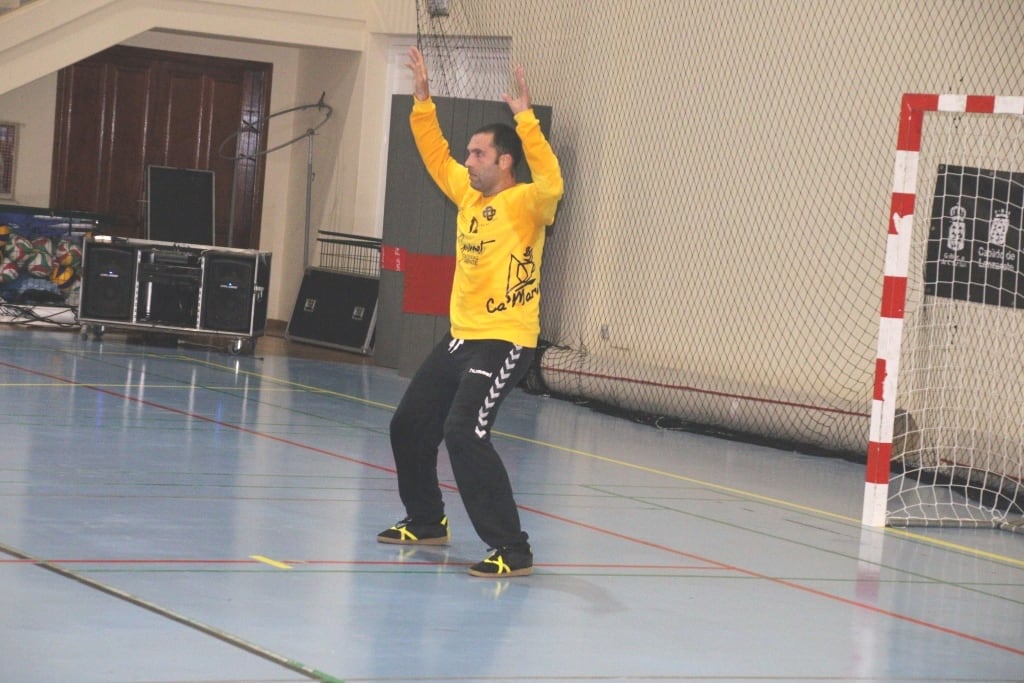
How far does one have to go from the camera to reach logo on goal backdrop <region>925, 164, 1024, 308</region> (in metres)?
9.38

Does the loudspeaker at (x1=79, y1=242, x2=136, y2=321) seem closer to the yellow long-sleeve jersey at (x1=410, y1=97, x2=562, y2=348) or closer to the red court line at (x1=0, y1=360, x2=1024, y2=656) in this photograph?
the red court line at (x1=0, y1=360, x2=1024, y2=656)

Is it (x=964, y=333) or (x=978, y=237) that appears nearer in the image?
(x=978, y=237)

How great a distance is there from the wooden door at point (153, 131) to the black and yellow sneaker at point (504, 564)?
11.4 metres

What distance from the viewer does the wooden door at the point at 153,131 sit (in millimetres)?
16781

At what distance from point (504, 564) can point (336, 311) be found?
995 centimetres

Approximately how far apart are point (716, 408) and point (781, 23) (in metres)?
3.08

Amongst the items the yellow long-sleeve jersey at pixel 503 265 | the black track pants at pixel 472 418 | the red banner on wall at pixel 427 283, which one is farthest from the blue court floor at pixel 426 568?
→ the red banner on wall at pixel 427 283

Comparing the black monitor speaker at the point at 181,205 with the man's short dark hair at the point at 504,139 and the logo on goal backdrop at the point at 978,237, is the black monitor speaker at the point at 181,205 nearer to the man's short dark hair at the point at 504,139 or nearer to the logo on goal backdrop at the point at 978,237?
the logo on goal backdrop at the point at 978,237

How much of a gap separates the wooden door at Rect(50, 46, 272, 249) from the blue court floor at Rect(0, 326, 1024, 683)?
7.01 m

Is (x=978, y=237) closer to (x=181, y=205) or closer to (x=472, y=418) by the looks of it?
(x=472, y=418)

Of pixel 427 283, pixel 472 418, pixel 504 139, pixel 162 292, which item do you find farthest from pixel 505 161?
pixel 162 292

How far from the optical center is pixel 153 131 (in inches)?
679

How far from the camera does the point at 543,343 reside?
13656 mm

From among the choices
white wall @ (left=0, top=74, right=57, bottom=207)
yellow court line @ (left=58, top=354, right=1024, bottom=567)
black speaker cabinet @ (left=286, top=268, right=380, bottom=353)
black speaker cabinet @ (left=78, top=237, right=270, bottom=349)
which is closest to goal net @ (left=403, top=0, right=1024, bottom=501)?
yellow court line @ (left=58, top=354, right=1024, bottom=567)
